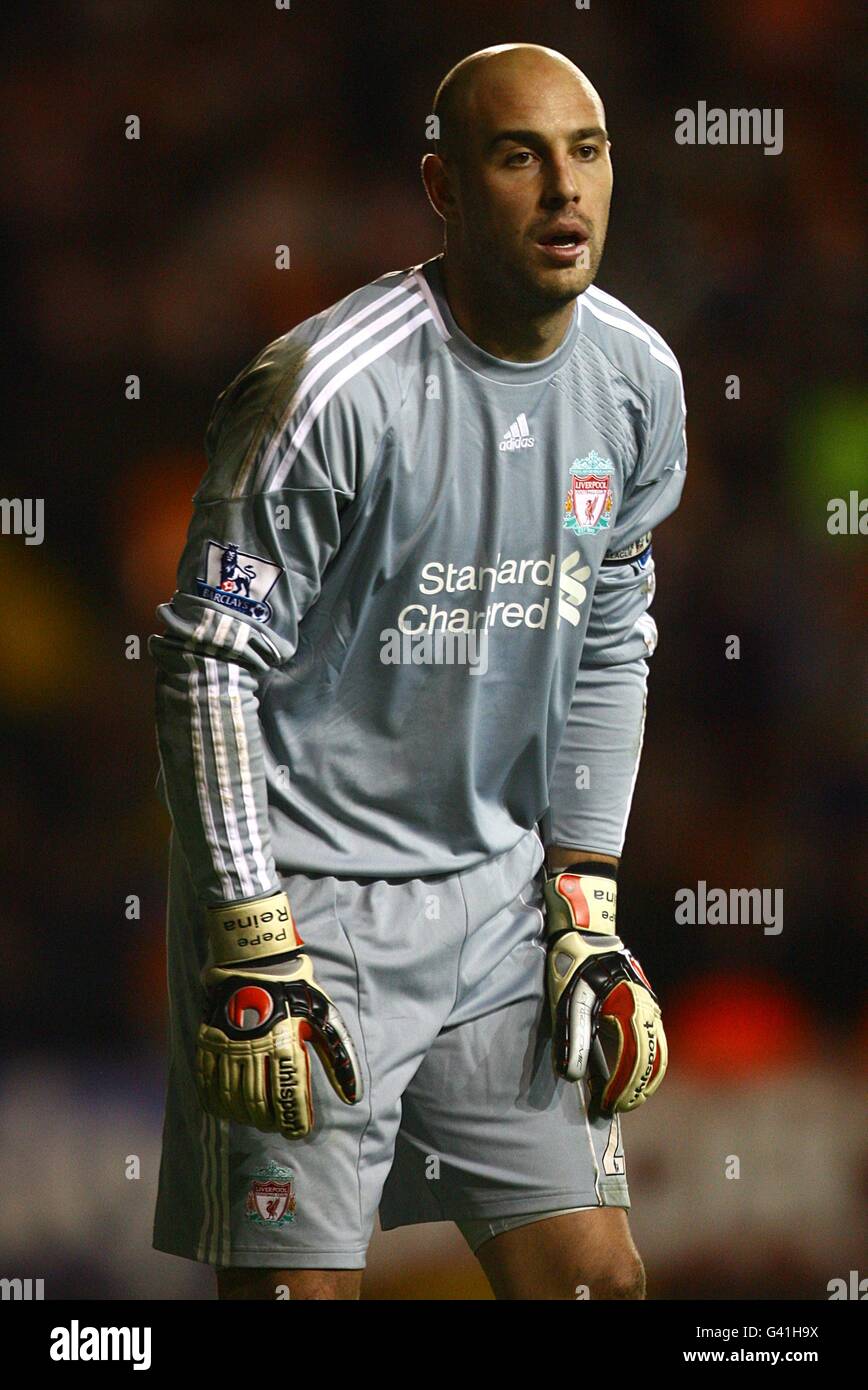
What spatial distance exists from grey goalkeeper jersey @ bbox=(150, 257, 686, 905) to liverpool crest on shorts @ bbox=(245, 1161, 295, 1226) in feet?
0.85

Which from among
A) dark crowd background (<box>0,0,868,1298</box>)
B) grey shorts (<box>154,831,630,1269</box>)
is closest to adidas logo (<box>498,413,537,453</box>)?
grey shorts (<box>154,831,630,1269</box>)

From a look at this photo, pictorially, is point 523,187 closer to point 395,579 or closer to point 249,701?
point 395,579

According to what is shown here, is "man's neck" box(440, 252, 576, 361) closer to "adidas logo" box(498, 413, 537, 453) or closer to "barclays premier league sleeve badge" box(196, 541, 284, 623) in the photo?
"adidas logo" box(498, 413, 537, 453)

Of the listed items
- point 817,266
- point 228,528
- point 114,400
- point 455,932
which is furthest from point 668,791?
point 228,528

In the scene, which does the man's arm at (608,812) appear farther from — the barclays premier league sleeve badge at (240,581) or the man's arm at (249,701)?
the barclays premier league sleeve badge at (240,581)

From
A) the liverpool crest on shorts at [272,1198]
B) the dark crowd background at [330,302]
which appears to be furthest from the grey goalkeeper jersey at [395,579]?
the dark crowd background at [330,302]

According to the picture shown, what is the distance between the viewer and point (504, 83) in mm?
1867

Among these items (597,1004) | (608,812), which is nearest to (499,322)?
(608,812)

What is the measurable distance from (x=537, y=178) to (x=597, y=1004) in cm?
77

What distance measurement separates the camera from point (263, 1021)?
1.82 m

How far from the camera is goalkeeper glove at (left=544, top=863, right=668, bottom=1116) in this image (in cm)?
203

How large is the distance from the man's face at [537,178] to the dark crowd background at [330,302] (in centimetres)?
111

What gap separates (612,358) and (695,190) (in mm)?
1156

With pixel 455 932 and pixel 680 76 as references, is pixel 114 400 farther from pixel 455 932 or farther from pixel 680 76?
pixel 455 932
